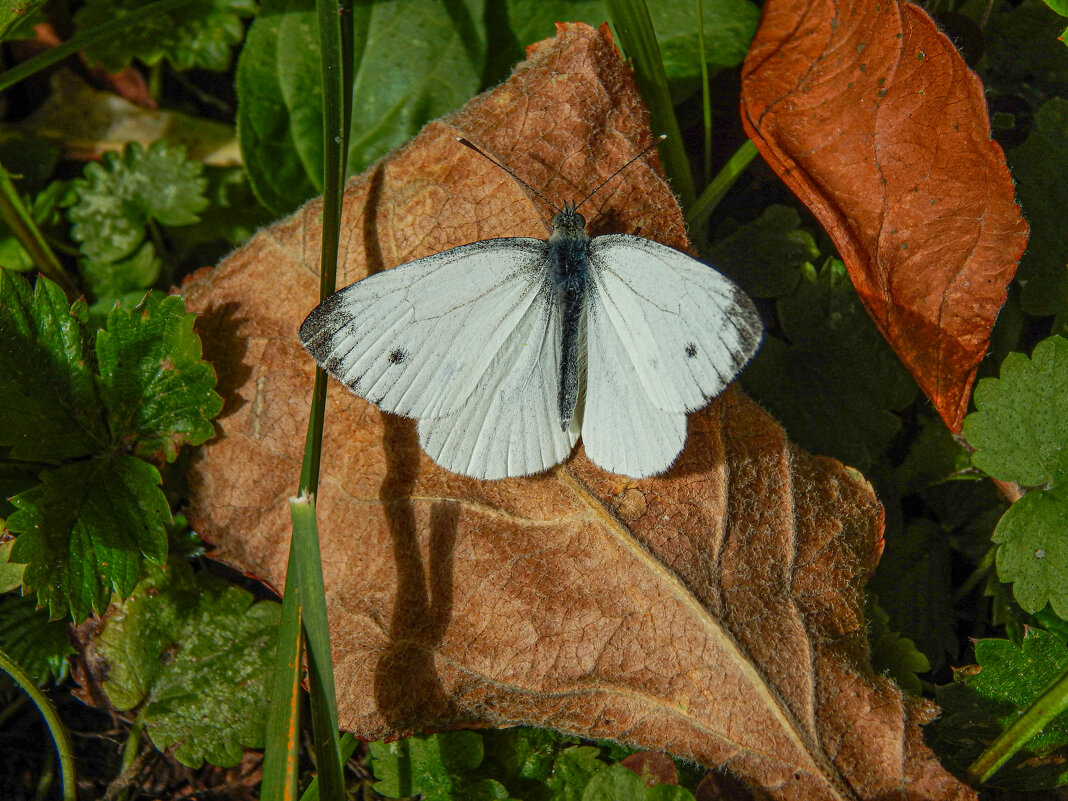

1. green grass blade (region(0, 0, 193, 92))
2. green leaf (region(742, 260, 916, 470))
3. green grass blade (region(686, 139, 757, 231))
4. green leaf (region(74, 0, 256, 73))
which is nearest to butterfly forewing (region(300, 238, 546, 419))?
green grass blade (region(686, 139, 757, 231))

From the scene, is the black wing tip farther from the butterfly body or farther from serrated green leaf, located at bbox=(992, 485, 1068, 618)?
serrated green leaf, located at bbox=(992, 485, 1068, 618)

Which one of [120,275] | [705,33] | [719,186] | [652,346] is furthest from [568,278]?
[120,275]

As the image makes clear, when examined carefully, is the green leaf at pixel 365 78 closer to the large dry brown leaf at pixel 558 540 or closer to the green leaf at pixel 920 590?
the large dry brown leaf at pixel 558 540

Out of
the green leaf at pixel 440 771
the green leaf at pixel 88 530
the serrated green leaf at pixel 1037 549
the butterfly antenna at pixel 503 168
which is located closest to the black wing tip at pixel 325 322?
the butterfly antenna at pixel 503 168

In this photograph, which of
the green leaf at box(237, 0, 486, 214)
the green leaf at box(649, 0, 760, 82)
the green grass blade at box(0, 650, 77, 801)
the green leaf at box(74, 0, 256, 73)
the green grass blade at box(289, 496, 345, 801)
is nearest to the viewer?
the green grass blade at box(289, 496, 345, 801)

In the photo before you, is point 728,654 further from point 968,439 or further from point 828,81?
point 828,81

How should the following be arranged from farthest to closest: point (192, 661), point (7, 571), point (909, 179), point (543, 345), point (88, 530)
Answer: point (192, 661), point (7, 571), point (88, 530), point (909, 179), point (543, 345)

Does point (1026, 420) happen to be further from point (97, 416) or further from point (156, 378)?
point (97, 416)
